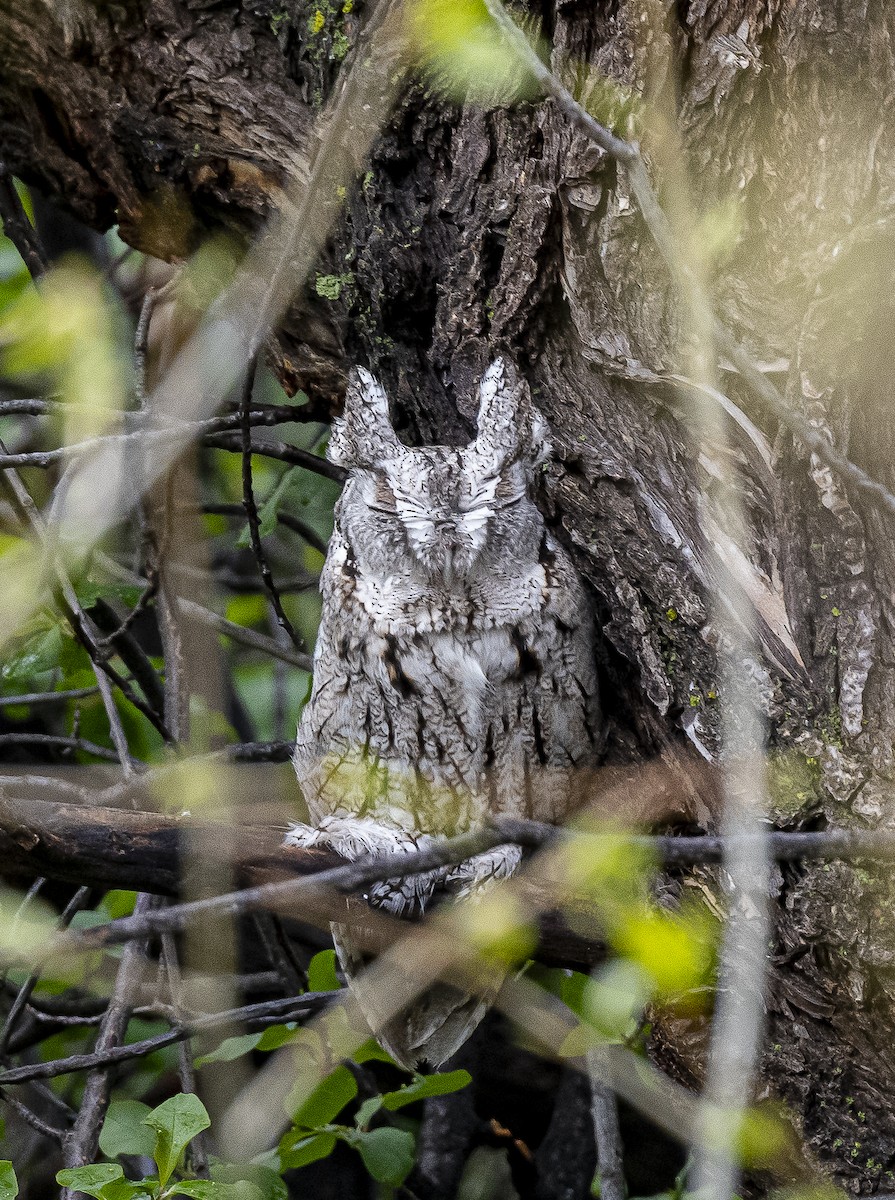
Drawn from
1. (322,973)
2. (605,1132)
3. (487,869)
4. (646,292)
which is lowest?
(605,1132)

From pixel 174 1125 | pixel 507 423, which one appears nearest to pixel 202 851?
pixel 174 1125

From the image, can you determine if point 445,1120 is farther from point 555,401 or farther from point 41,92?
point 41,92

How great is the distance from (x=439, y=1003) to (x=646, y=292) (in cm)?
142

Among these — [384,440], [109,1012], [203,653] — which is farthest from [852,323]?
[109,1012]

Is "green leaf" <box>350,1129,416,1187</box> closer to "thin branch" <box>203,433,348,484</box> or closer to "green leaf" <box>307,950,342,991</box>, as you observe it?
"green leaf" <box>307,950,342,991</box>

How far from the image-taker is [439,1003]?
2.23 metres

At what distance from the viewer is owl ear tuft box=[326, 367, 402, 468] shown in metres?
2.07

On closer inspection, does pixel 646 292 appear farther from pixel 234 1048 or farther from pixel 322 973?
pixel 234 1048

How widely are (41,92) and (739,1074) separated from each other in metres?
2.33

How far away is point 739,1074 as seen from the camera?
2.74 feet

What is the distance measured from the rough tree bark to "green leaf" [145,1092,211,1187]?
770 mm

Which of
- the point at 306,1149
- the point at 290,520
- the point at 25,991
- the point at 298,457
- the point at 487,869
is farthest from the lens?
the point at 290,520

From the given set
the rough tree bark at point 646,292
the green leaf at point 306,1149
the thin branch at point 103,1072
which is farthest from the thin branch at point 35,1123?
the rough tree bark at point 646,292

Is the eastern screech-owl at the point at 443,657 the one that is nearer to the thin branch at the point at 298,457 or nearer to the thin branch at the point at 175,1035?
the thin branch at the point at 175,1035
